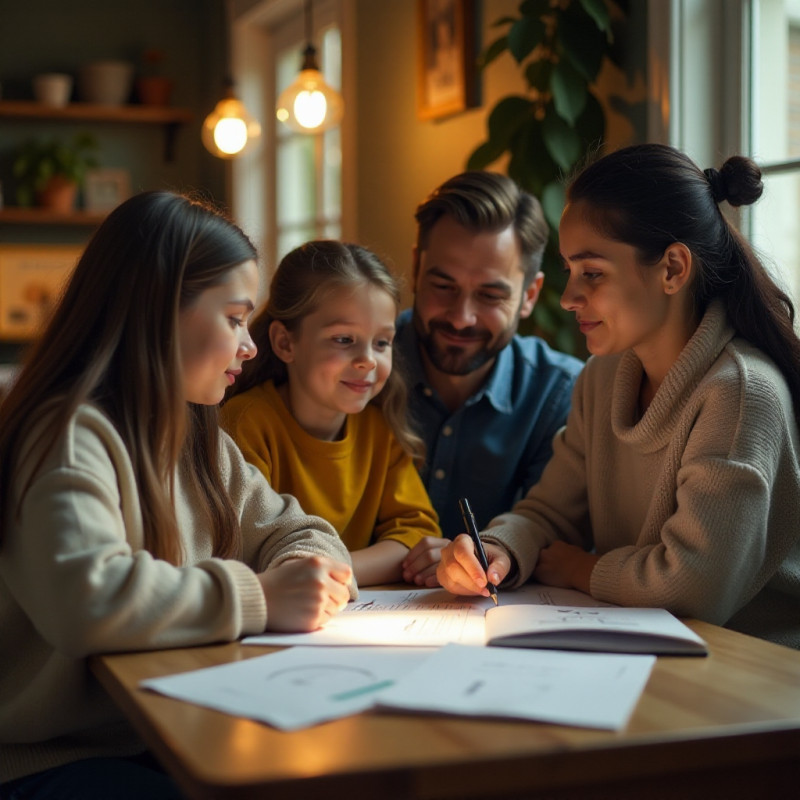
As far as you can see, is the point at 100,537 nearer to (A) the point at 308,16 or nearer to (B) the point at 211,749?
(B) the point at 211,749

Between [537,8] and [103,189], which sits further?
[103,189]

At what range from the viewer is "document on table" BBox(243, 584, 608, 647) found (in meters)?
1.13

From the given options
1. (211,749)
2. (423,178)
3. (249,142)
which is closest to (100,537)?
(211,749)

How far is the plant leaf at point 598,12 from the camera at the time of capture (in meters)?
2.23

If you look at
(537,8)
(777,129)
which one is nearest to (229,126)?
(537,8)

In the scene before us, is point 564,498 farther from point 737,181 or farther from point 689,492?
point 737,181

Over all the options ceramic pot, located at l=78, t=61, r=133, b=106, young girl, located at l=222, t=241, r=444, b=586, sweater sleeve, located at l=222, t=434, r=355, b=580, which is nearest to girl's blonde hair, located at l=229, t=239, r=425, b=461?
young girl, located at l=222, t=241, r=444, b=586

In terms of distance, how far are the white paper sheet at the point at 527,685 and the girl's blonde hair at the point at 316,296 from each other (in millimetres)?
848

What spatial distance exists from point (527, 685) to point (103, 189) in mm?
4730

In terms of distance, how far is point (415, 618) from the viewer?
4.16 ft

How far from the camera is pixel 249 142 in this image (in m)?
4.50

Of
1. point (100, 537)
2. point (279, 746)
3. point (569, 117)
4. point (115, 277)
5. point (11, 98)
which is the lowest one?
point (279, 746)

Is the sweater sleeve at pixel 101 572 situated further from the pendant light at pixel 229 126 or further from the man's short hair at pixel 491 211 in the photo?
the pendant light at pixel 229 126

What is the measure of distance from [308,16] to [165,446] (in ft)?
10.1
